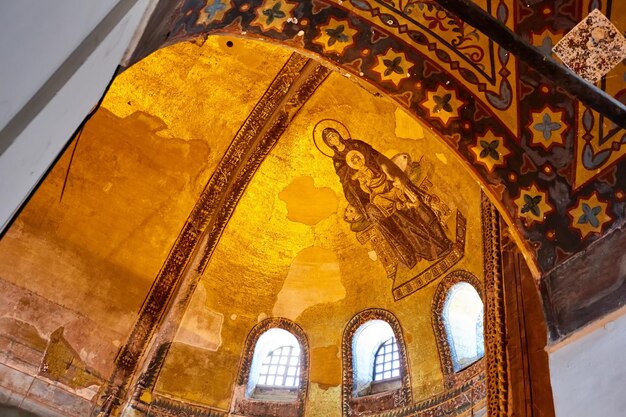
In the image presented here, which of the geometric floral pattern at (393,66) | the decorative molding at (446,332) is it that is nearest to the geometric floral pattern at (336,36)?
the geometric floral pattern at (393,66)

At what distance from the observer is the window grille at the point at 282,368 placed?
9.45 meters

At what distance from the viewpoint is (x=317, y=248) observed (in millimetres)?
9961

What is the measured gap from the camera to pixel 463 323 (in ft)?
26.7

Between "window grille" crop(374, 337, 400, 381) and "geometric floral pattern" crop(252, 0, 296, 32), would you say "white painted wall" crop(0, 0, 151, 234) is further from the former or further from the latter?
"window grille" crop(374, 337, 400, 381)

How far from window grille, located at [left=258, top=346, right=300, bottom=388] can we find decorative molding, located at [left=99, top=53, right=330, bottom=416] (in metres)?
1.59

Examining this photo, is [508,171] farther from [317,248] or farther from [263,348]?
[263,348]

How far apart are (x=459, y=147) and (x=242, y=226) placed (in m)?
5.29

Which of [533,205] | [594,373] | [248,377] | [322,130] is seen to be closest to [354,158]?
[322,130]

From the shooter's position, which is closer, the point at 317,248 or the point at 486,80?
the point at 486,80

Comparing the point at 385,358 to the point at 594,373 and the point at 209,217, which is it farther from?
the point at 594,373

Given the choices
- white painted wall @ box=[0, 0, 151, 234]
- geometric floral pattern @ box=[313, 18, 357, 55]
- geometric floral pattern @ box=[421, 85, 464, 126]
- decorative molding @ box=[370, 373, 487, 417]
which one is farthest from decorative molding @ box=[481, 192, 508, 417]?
white painted wall @ box=[0, 0, 151, 234]

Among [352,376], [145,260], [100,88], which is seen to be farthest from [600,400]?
[145,260]

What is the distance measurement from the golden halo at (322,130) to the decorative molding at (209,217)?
0.44m

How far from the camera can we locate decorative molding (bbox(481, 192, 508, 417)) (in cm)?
584
